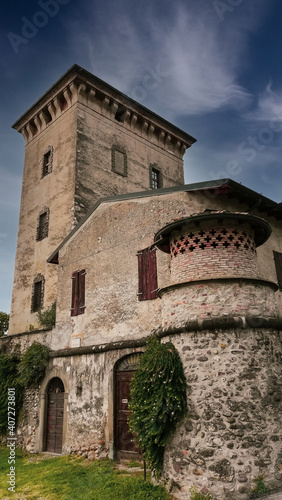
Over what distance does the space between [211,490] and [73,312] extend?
7.25m

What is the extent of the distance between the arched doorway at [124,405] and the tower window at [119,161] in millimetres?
10742

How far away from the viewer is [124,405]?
9445 millimetres

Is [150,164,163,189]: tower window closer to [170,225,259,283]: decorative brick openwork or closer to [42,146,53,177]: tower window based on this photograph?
[42,146,53,177]: tower window

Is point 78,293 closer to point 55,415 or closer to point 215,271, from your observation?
point 55,415

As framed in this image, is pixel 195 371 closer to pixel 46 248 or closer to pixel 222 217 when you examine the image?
pixel 222 217

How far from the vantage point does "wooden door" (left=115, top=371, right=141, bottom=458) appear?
9031 millimetres

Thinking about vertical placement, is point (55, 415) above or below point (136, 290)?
below

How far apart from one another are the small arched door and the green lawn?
0.87 metres

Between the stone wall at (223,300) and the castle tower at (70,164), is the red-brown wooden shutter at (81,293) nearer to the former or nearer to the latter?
the castle tower at (70,164)

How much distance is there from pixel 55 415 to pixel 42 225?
29.4 feet

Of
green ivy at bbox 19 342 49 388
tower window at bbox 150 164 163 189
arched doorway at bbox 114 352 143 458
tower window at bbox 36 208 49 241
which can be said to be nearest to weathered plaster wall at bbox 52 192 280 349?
green ivy at bbox 19 342 49 388

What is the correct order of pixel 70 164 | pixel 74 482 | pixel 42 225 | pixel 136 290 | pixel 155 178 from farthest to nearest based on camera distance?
1. pixel 155 178
2. pixel 42 225
3. pixel 70 164
4. pixel 136 290
5. pixel 74 482

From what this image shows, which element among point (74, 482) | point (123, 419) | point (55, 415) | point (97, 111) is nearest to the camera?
point (74, 482)

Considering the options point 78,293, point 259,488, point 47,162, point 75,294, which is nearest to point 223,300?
point 259,488
